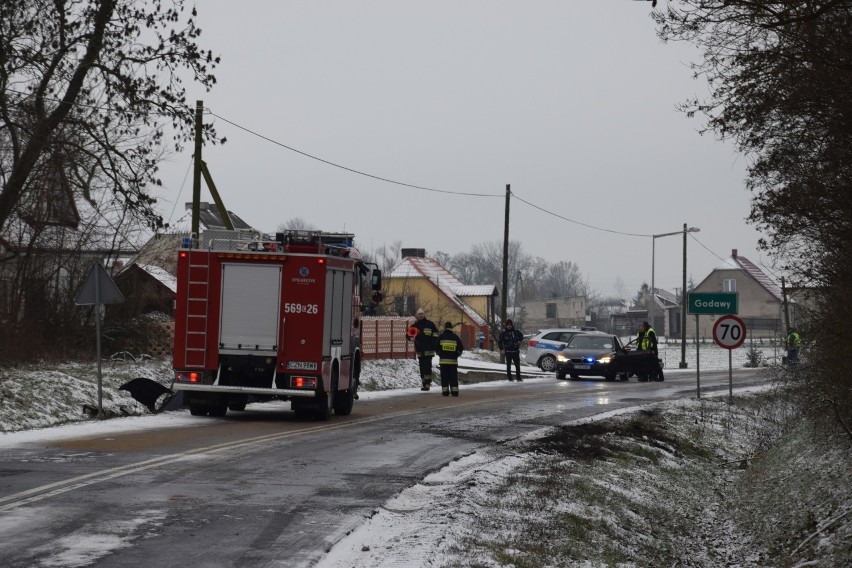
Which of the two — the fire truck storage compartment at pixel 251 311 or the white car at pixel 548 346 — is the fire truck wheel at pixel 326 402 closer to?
the fire truck storage compartment at pixel 251 311

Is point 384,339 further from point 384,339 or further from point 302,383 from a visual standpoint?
point 302,383

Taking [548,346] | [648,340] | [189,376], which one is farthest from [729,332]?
[548,346]

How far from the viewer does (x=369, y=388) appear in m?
31.2

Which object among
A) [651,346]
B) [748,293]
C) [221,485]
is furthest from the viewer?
[748,293]

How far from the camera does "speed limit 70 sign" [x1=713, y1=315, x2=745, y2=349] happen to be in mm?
25141

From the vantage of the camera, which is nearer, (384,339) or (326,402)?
(326,402)

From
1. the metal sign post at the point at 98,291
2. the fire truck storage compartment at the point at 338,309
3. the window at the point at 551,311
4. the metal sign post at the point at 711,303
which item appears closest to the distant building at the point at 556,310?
the window at the point at 551,311

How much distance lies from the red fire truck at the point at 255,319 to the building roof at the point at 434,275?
56315mm

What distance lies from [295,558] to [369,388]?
2339cm

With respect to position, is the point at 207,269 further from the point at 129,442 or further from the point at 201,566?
the point at 201,566

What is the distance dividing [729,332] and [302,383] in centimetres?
1073

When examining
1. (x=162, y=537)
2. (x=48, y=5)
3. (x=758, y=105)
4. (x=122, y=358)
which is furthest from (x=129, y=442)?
(x=122, y=358)

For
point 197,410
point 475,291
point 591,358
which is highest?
point 475,291

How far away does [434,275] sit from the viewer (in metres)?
83.1
